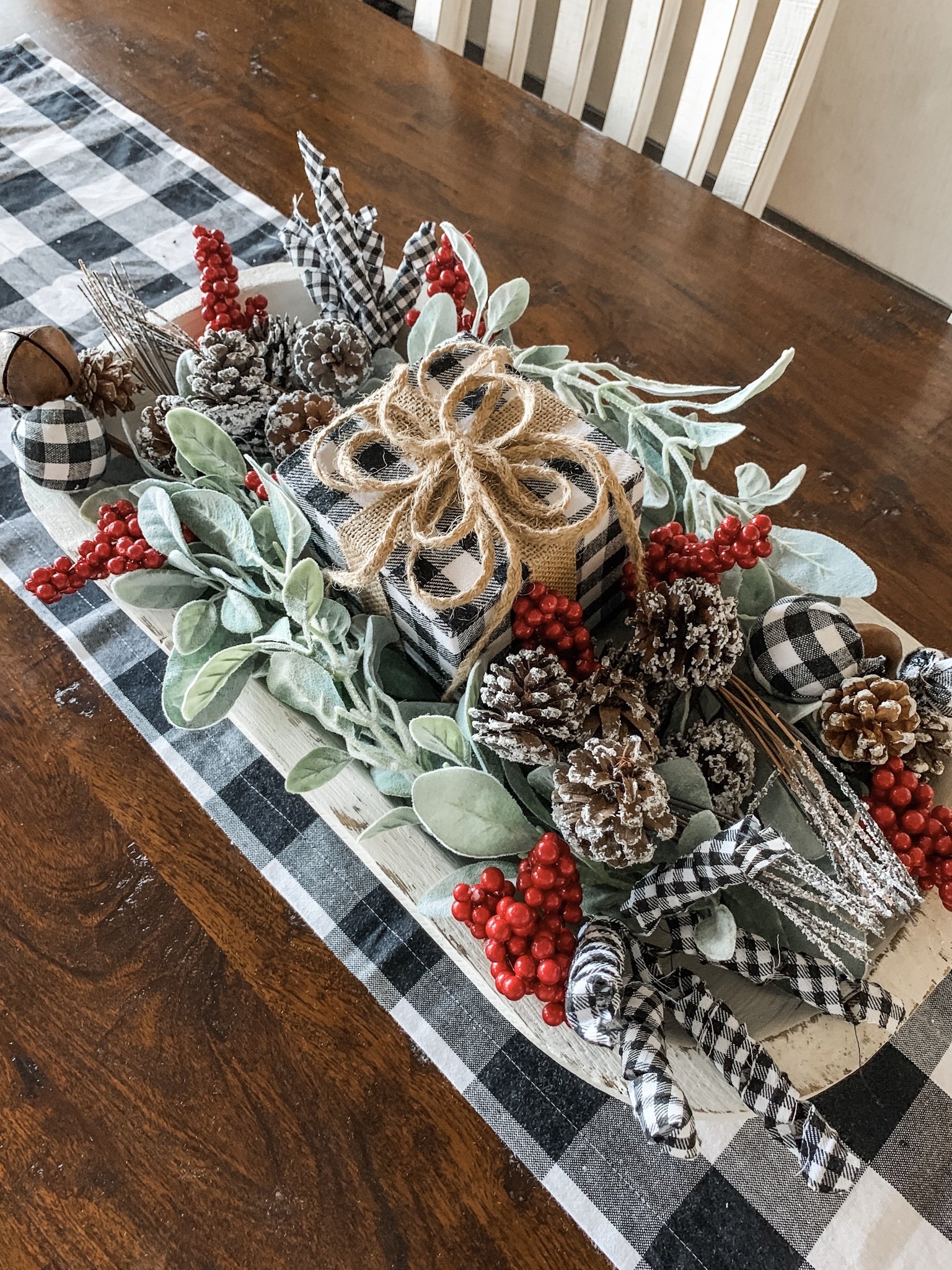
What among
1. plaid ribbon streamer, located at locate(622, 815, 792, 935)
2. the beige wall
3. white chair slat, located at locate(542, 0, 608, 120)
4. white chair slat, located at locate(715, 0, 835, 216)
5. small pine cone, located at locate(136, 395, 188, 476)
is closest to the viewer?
plaid ribbon streamer, located at locate(622, 815, 792, 935)

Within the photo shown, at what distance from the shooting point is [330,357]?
51cm

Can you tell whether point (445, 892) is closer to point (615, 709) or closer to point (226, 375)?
point (615, 709)

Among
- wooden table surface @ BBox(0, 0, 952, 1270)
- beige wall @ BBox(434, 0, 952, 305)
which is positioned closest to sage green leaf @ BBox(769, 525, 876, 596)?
wooden table surface @ BBox(0, 0, 952, 1270)

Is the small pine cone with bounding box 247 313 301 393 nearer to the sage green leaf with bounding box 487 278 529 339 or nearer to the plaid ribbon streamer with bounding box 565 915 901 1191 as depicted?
the sage green leaf with bounding box 487 278 529 339

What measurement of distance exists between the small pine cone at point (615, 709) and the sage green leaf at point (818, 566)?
0.12 m

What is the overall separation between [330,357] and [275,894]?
0.29 metres

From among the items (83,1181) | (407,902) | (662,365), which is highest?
(662,365)

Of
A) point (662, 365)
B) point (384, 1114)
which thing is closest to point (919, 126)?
point (662, 365)

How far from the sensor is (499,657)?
0.42 meters

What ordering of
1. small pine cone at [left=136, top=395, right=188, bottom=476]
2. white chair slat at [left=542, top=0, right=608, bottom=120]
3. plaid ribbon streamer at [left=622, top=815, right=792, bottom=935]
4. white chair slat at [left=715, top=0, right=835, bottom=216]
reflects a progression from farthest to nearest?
1. white chair slat at [left=542, top=0, right=608, bottom=120]
2. white chair slat at [left=715, top=0, right=835, bottom=216]
3. small pine cone at [left=136, top=395, right=188, bottom=476]
4. plaid ribbon streamer at [left=622, top=815, right=792, bottom=935]

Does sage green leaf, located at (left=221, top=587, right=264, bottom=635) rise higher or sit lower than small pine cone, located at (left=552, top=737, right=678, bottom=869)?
lower

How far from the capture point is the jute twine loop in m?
0.40

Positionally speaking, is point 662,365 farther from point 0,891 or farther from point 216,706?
point 0,891

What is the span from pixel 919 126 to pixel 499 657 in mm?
1325
